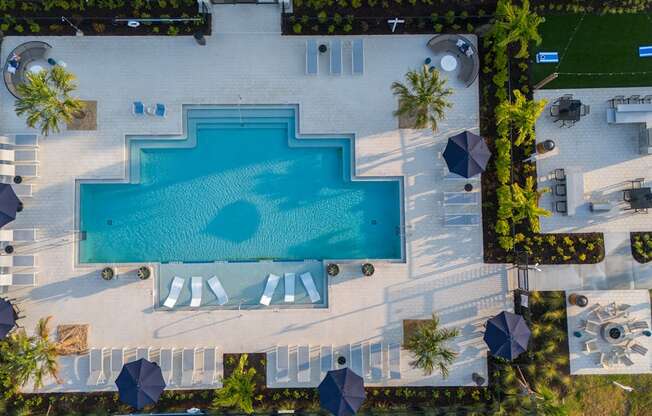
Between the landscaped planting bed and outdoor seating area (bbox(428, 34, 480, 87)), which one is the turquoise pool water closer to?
the landscaped planting bed

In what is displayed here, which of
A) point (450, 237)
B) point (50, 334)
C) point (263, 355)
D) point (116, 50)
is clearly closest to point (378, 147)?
point (450, 237)

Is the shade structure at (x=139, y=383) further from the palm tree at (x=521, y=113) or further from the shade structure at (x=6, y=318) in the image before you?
the palm tree at (x=521, y=113)

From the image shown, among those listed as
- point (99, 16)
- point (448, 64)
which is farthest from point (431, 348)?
point (99, 16)

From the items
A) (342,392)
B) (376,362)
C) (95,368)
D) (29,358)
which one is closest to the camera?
(342,392)

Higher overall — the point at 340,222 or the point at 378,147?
the point at 378,147

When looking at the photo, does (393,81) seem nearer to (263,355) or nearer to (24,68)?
(263,355)

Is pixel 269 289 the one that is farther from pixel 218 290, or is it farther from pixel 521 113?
pixel 521 113

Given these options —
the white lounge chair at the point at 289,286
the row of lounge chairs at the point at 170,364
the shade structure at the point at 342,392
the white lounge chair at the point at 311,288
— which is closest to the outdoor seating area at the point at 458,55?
the white lounge chair at the point at 311,288
